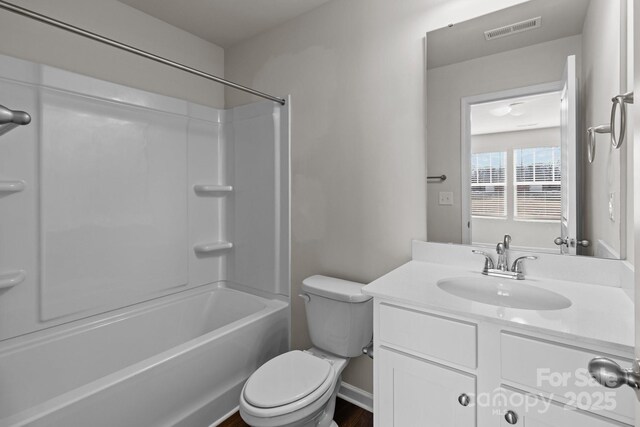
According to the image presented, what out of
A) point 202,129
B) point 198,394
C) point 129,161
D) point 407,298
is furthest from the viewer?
point 202,129

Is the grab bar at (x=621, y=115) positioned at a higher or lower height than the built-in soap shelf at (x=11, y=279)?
higher

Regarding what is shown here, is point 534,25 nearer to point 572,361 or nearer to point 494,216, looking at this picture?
point 494,216

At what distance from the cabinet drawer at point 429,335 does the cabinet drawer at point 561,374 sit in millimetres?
104

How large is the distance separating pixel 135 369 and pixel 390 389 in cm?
109

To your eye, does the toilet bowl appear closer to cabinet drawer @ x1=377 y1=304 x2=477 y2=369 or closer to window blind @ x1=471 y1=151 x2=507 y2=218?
cabinet drawer @ x1=377 y1=304 x2=477 y2=369

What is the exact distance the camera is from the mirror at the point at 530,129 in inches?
47.7

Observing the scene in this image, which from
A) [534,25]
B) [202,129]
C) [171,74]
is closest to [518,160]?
[534,25]

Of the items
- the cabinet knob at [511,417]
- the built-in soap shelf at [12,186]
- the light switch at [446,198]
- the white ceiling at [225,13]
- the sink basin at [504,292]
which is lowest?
the cabinet knob at [511,417]

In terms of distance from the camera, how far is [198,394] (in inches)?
65.6

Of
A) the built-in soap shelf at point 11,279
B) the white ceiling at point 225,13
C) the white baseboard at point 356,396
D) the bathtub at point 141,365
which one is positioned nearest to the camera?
the bathtub at point 141,365

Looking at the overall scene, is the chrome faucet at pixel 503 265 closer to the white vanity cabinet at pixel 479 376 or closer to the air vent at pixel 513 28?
the white vanity cabinet at pixel 479 376

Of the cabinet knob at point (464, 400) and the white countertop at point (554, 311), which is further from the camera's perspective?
the cabinet knob at point (464, 400)

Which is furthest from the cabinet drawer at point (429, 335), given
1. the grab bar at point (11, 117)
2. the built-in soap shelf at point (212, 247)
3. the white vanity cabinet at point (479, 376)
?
the built-in soap shelf at point (212, 247)

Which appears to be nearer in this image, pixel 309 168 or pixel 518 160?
pixel 518 160
